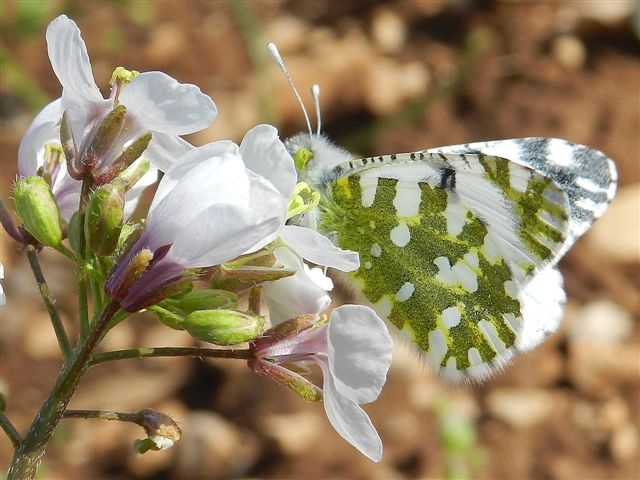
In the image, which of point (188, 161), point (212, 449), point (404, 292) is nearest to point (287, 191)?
point (188, 161)

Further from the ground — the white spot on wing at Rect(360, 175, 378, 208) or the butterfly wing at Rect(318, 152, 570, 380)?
the white spot on wing at Rect(360, 175, 378, 208)

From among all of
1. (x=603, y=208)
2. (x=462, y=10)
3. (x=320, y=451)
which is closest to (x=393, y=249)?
(x=603, y=208)

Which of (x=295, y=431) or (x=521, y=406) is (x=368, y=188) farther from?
(x=521, y=406)

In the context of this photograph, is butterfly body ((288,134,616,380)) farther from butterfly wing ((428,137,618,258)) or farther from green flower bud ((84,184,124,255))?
green flower bud ((84,184,124,255))

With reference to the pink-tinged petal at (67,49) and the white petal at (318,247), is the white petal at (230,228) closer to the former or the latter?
the white petal at (318,247)

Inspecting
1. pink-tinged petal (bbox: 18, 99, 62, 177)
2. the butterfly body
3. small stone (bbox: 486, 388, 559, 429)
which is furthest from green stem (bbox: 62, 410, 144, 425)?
small stone (bbox: 486, 388, 559, 429)

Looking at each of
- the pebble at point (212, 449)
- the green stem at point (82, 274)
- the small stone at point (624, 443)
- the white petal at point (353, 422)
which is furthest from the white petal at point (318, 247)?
the small stone at point (624, 443)

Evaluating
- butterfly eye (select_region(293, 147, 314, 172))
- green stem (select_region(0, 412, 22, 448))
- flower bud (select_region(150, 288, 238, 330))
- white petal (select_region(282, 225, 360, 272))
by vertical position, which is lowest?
Result: butterfly eye (select_region(293, 147, 314, 172))
